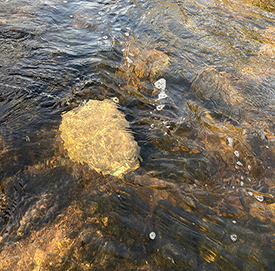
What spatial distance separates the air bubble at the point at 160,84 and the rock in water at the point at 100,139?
4.09ft

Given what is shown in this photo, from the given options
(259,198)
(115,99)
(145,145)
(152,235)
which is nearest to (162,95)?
(115,99)

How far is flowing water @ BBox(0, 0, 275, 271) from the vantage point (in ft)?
7.77

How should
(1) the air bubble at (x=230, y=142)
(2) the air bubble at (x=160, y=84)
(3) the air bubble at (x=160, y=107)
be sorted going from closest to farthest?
1. (1) the air bubble at (x=230, y=142)
2. (3) the air bubble at (x=160, y=107)
3. (2) the air bubble at (x=160, y=84)

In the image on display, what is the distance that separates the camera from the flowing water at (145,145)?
93.3 inches

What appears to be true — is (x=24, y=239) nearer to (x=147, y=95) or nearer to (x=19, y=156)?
(x=19, y=156)

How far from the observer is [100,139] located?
10.9 feet

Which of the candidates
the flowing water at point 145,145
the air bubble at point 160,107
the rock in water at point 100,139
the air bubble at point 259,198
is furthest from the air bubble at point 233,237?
the air bubble at point 160,107

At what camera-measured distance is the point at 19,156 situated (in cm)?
302

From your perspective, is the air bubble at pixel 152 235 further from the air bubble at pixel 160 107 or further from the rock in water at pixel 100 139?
the air bubble at pixel 160 107

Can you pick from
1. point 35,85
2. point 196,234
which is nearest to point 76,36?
point 35,85

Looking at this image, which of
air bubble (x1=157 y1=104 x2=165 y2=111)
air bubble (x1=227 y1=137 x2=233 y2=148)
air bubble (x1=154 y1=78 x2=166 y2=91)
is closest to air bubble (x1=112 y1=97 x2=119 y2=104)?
air bubble (x1=157 y1=104 x2=165 y2=111)

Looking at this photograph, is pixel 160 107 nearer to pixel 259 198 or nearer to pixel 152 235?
pixel 259 198

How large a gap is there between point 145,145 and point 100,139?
818 millimetres

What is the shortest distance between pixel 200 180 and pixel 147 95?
7.15ft
